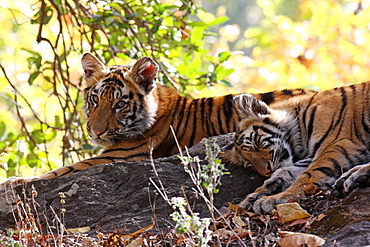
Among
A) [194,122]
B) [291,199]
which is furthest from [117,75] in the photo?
[291,199]

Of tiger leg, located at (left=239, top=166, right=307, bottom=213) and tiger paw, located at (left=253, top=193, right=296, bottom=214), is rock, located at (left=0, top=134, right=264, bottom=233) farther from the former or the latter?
tiger paw, located at (left=253, top=193, right=296, bottom=214)

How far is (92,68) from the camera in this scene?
4.46 m

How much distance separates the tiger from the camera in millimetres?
4199

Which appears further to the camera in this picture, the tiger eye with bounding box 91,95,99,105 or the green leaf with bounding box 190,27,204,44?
the green leaf with bounding box 190,27,204,44

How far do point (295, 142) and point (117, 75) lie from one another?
1601 mm

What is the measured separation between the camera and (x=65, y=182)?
351 centimetres

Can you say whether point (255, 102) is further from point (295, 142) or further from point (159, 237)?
point (159, 237)

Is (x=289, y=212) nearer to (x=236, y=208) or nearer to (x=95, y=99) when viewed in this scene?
(x=236, y=208)

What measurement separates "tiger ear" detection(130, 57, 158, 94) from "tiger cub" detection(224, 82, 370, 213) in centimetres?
90

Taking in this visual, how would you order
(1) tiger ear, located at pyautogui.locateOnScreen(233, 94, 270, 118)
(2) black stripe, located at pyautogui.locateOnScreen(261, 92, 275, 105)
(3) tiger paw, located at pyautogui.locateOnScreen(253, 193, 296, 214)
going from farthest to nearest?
1. (2) black stripe, located at pyautogui.locateOnScreen(261, 92, 275, 105)
2. (1) tiger ear, located at pyautogui.locateOnScreen(233, 94, 270, 118)
3. (3) tiger paw, located at pyautogui.locateOnScreen(253, 193, 296, 214)

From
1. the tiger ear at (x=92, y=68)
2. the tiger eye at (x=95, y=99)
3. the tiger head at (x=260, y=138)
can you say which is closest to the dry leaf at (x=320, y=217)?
the tiger head at (x=260, y=138)

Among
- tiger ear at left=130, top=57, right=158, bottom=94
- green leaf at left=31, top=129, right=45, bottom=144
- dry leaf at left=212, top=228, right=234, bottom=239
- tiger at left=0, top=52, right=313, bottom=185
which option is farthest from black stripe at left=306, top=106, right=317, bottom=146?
green leaf at left=31, top=129, right=45, bottom=144

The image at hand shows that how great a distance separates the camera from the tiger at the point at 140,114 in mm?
4199

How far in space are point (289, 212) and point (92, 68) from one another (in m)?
2.41
